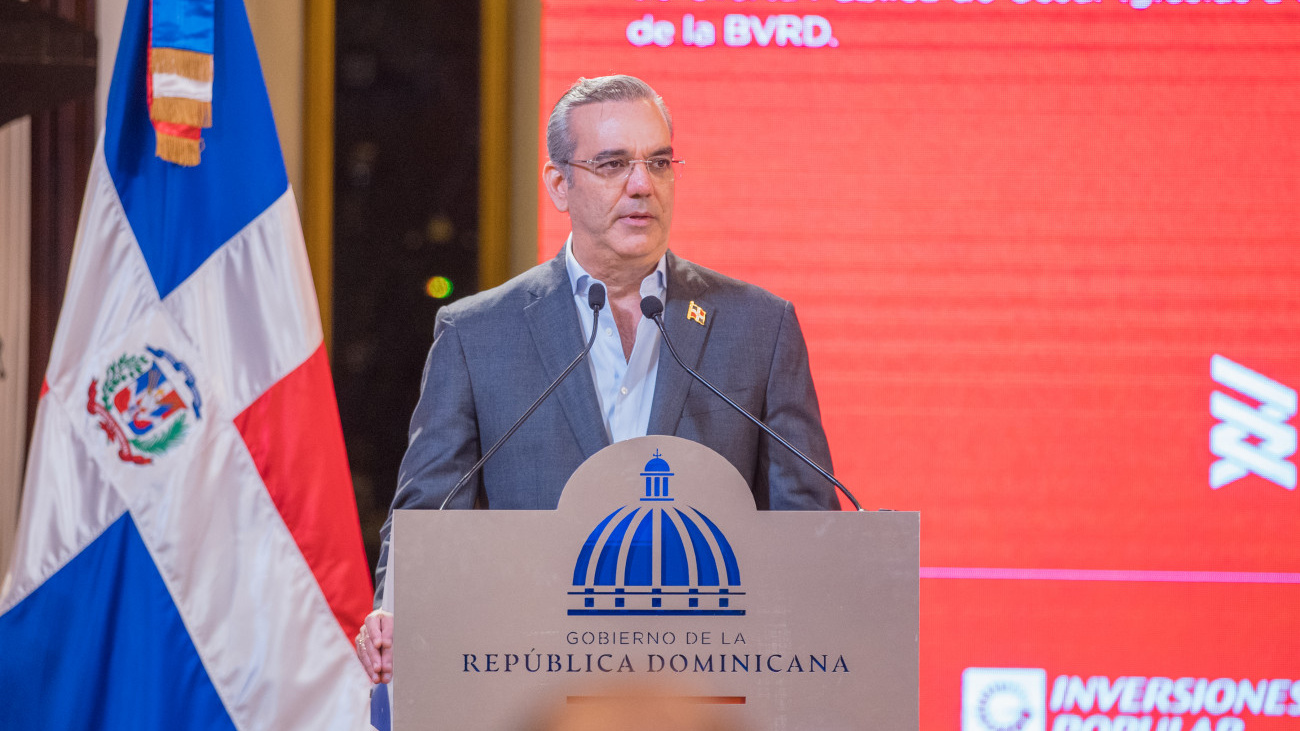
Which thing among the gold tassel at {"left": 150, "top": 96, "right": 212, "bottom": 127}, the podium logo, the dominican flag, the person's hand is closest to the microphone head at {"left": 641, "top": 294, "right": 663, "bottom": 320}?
the person's hand

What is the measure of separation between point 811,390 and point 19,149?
223 centimetres

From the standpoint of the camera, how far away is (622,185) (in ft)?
5.58

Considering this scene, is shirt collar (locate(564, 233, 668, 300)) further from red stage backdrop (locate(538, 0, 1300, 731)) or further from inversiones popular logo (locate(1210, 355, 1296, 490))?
inversiones popular logo (locate(1210, 355, 1296, 490))

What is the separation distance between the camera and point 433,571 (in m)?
1.18

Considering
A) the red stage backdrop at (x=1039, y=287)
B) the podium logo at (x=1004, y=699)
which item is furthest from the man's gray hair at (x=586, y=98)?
the podium logo at (x=1004, y=699)

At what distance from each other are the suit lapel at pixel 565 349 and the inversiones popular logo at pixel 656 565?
450 mm

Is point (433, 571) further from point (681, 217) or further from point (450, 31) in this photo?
point (450, 31)

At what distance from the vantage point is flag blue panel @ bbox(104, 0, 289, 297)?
2.59 metres

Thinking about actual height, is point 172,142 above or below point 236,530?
above

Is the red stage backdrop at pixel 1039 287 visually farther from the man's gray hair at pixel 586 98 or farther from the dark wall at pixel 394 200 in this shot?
the man's gray hair at pixel 586 98

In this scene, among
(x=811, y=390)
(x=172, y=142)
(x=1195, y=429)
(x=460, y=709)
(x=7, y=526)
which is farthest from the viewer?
(x=7, y=526)

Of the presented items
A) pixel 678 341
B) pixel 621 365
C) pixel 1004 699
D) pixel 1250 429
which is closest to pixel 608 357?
pixel 621 365

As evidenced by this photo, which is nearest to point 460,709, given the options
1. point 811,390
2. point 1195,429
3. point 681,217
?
point 811,390

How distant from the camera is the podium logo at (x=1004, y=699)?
2617mm
